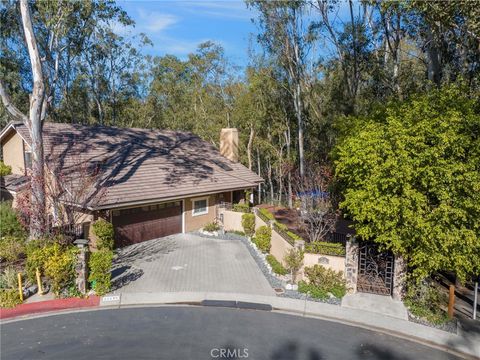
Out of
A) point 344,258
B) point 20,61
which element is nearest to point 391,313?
point 344,258

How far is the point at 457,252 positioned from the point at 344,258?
349 cm

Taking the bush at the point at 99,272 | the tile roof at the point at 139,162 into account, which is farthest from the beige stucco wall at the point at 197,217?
the bush at the point at 99,272

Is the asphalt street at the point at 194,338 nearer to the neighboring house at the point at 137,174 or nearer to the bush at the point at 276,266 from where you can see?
the bush at the point at 276,266

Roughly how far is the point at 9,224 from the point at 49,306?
6.72 metres

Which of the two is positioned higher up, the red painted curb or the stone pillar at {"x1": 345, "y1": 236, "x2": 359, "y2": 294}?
the stone pillar at {"x1": 345, "y1": 236, "x2": 359, "y2": 294}

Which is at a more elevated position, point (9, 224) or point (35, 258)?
point (9, 224)

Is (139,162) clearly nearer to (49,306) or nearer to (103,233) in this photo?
(103,233)

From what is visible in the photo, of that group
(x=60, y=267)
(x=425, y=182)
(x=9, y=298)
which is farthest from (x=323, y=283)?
(x=9, y=298)

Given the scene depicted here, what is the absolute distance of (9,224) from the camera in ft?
50.6

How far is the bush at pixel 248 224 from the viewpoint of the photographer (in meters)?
18.8

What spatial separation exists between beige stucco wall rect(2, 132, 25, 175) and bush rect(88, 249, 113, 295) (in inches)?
485

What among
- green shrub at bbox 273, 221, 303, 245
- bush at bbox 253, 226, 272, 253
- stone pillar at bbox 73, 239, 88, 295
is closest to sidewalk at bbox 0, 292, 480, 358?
stone pillar at bbox 73, 239, 88, 295

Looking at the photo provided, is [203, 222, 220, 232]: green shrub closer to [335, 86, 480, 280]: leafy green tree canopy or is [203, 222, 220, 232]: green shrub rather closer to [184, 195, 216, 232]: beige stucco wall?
[184, 195, 216, 232]: beige stucco wall

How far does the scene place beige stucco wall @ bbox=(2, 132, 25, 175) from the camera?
2058 centimetres
